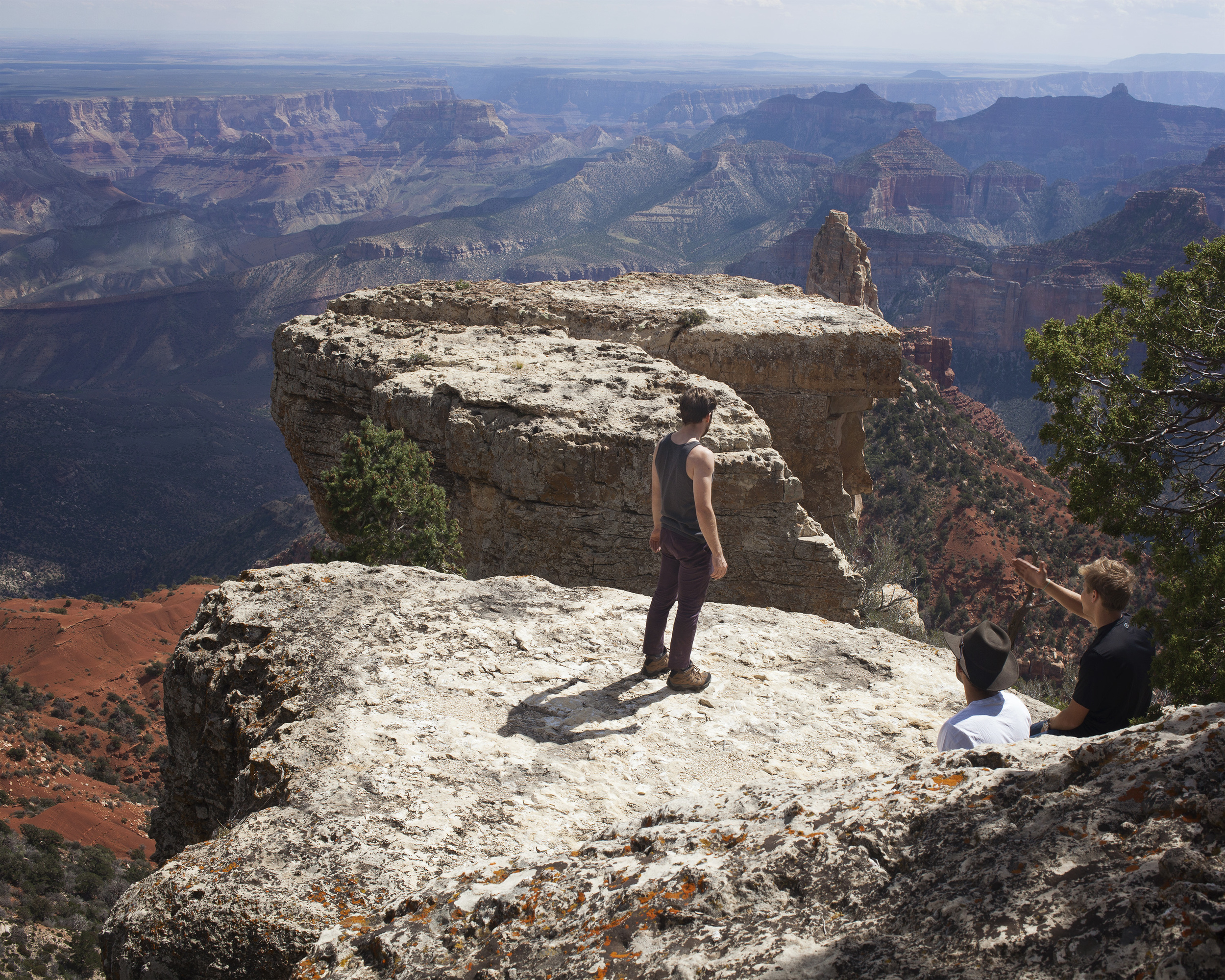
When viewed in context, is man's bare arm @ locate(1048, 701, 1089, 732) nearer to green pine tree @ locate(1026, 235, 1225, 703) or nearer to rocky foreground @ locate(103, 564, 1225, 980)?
rocky foreground @ locate(103, 564, 1225, 980)

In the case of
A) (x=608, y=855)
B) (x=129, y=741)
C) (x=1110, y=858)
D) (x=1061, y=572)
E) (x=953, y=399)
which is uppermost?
(x=1110, y=858)

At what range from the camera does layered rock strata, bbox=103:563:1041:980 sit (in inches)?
177

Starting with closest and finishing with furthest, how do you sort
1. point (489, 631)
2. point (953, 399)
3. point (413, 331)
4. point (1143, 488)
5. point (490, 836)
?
point (490, 836) → point (489, 631) → point (1143, 488) → point (413, 331) → point (953, 399)

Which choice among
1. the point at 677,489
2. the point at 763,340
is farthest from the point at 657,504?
the point at 763,340

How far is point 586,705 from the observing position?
6555 mm

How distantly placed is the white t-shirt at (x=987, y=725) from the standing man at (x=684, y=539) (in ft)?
5.92

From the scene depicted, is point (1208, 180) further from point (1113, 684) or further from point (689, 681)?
point (689, 681)

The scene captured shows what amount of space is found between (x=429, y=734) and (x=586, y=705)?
4.17 ft

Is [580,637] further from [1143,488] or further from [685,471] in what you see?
[1143,488]

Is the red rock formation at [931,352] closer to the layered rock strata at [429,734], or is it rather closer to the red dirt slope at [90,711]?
the red dirt slope at [90,711]

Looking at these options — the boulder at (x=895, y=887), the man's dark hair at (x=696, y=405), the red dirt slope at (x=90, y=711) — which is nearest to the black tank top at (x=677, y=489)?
the man's dark hair at (x=696, y=405)

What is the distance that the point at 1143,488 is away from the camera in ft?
35.5

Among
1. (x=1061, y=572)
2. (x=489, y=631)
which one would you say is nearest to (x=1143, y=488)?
(x=489, y=631)

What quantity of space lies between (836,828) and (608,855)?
3.77 ft
